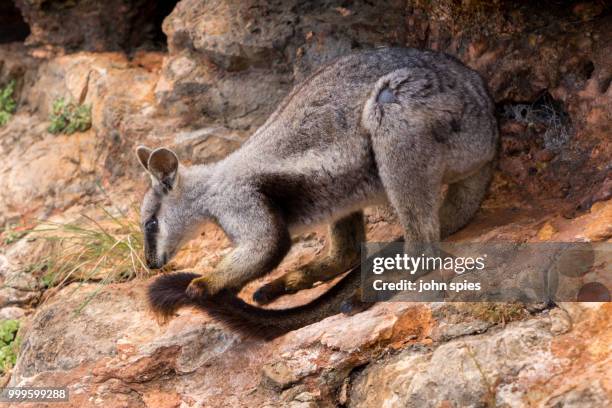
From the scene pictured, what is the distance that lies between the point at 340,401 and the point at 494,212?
6.52 feet

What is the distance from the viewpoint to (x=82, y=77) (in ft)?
28.6

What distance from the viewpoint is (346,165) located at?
18.2 feet

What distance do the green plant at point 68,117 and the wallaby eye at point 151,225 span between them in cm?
294

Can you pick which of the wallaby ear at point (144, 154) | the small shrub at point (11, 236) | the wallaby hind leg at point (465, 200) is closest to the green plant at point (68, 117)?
the small shrub at point (11, 236)

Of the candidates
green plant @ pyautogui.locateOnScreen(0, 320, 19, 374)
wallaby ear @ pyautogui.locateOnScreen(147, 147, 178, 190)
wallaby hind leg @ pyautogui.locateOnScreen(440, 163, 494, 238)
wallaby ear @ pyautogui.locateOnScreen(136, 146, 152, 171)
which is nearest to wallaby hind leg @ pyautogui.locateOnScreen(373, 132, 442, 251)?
wallaby hind leg @ pyautogui.locateOnScreen(440, 163, 494, 238)

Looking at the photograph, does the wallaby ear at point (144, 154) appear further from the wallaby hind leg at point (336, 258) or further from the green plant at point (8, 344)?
the green plant at point (8, 344)

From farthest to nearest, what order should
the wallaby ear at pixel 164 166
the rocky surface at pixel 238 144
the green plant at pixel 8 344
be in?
the green plant at pixel 8 344, the wallaby ear at pixel 164 166, the rocky surface at pixel 238 144

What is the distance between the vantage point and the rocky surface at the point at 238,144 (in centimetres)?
448

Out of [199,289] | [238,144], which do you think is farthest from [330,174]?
[238,144]

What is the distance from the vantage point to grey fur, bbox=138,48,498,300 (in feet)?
17.4

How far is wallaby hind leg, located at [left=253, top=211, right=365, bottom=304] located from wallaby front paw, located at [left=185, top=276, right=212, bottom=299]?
32.9 inches

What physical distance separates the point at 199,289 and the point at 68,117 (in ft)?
13.0

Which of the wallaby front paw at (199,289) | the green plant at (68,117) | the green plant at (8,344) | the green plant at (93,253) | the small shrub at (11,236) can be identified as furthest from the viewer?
the green plant at (68,117)

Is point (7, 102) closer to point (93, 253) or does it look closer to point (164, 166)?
point (93, 253)
